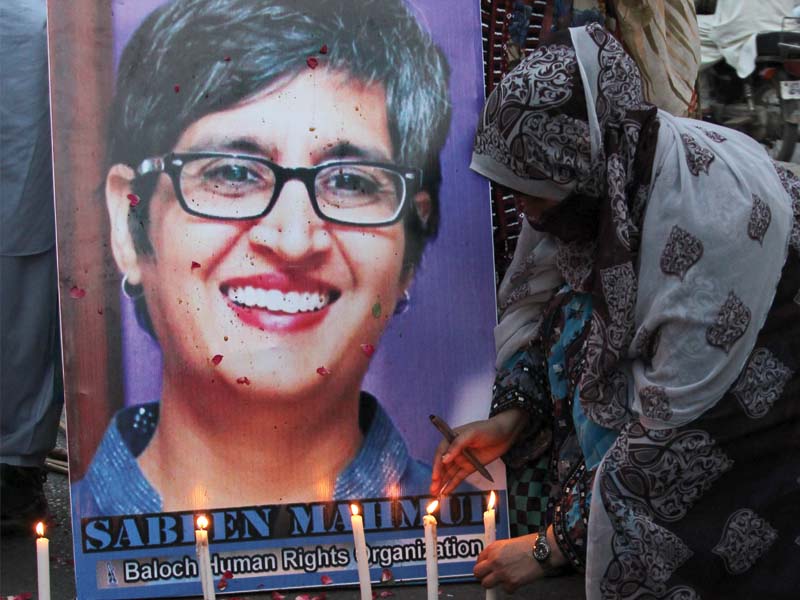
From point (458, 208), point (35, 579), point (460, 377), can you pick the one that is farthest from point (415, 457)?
point (35, 579)

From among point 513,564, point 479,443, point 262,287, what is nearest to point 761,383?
point 513,564

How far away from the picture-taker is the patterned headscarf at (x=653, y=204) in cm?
198

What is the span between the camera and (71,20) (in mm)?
2586

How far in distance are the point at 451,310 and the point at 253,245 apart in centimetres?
46

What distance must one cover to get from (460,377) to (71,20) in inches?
45.8

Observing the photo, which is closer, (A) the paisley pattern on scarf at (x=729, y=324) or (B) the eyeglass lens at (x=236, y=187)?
(A) the paisley pattern on scarf at (x=729, y=324)

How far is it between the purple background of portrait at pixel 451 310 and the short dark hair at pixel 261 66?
4 cm

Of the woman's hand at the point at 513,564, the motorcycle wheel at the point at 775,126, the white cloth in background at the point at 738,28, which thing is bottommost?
the woman's hand at the point at 513,564

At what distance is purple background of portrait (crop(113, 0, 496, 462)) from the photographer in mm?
2650

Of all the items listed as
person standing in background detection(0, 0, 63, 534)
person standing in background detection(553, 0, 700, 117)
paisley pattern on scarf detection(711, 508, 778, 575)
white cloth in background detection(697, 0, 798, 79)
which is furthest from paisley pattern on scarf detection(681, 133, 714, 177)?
white cloth in background detection(697, 0, 798, 79)

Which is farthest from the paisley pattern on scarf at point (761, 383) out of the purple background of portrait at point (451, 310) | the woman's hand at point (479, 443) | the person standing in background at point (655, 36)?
the person standing in background at point (655, 36)

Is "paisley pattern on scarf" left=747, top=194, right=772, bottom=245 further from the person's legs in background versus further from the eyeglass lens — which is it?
the person's legs in background

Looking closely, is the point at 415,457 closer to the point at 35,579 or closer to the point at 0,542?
the point at 35,579

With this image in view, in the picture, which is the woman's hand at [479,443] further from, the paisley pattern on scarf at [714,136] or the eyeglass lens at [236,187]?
the paisley pattern on scarf at [714,136]
